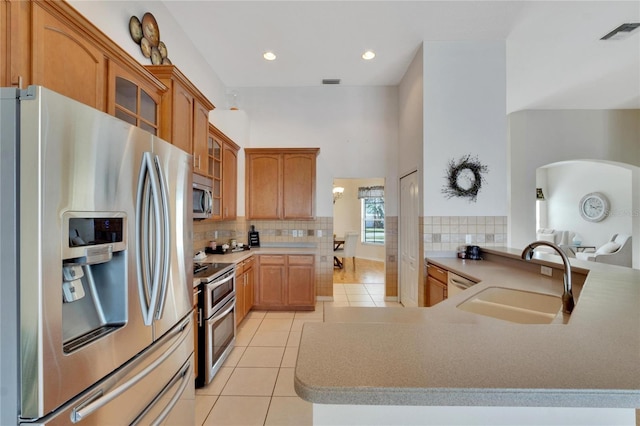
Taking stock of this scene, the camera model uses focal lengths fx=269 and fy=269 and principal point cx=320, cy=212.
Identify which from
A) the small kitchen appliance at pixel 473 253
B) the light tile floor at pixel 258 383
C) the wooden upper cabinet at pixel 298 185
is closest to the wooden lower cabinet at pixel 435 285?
the small kitchen appliance at pixel 473 253

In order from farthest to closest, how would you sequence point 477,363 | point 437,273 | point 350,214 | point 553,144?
point 350,214
point 553,144
point 437,273
point 477,363

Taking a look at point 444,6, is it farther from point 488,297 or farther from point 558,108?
point 558,108

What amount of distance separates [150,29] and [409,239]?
148 inches

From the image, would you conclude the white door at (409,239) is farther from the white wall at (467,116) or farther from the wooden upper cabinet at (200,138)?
the wooden upper cabinet at (200,138)

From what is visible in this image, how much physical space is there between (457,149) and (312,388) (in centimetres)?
334

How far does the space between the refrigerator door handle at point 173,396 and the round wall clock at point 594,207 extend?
9742 mm

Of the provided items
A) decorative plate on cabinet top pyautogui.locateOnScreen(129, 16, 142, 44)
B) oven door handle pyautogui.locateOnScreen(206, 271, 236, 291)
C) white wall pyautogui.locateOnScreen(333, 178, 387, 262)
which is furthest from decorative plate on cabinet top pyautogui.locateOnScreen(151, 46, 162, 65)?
white wall pyautogui.locateOnScreen(333, 178, 387, 262)

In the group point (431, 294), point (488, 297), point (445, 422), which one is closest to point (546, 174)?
point (431, 294)

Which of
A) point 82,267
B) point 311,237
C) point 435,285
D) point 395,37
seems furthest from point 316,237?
point 82,267

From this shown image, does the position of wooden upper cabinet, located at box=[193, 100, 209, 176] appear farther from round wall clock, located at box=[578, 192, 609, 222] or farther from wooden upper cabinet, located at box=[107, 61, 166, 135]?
round wall clock, located at box=[578, 192, 609, 222]

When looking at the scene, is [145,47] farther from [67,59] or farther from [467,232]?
[467,232]

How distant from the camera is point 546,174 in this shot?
8719 mm

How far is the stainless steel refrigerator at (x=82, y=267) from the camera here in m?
0.82

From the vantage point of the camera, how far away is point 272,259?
3898mm
